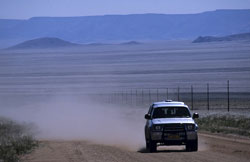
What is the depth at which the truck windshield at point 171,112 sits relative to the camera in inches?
849

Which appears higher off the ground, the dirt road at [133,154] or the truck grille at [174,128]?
the truck grille at [174,128]

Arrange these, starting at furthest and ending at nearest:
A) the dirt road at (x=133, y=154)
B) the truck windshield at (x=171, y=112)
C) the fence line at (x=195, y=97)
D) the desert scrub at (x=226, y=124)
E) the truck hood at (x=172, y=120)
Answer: the fence line at (x=195, y=97) < the desert scrub at (x=226, y=124) < the truck windshield at (x=171, y=112) < the truck hood at (x=172, y=120) < the dirt road at (x=133, y=154)

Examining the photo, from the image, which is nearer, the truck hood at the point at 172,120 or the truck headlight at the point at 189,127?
the truck headlight at the point at 189,127

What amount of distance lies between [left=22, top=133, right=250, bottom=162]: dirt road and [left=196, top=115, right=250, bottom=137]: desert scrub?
7.18 m

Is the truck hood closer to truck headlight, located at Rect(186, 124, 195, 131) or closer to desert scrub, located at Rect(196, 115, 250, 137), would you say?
truck headlight, located at Rect(186, 124, 195, 131)

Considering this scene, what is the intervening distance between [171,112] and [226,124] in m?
15.1

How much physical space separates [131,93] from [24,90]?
2369 centimetres

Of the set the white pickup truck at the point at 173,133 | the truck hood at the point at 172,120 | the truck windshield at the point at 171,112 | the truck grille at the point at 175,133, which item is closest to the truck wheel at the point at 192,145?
the white pickup truck at the point at 173,133

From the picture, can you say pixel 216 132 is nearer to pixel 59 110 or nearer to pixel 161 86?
pixel 59 110

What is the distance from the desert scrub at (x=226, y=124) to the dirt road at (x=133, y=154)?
7.18m

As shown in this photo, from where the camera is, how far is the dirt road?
1803cm

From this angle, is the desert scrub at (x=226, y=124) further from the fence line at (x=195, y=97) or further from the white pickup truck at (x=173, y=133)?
the fence line at (x=195, y=97)

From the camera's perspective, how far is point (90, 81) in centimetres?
10112

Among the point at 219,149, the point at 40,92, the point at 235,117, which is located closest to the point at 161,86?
the point at 40,92
